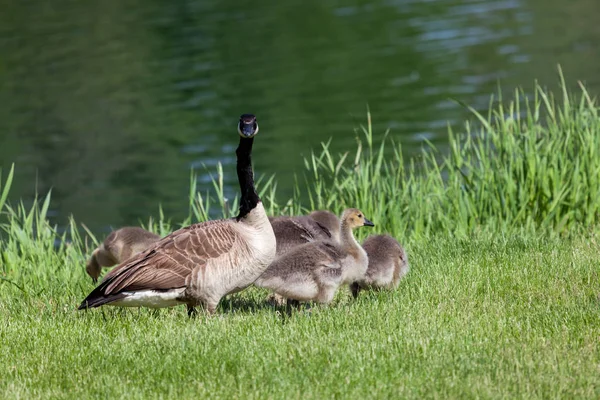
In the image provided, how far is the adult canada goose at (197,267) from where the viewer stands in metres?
7.26

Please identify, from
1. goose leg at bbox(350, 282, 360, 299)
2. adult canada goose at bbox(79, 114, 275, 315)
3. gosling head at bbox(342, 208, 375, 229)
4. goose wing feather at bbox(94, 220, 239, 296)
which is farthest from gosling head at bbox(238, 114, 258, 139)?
goose leg at bbox(350, 282, 360, 299)

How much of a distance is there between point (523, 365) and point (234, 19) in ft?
96.2

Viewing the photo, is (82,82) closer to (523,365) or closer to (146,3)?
(146,3)

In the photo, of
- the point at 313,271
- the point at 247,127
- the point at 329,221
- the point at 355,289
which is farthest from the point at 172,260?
the point at 329,221

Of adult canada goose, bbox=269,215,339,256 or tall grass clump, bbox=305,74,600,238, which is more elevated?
adult canada goose, bbox=269,215,339,256

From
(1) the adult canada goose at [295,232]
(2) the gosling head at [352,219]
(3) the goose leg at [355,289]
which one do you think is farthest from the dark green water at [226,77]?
(3) the goose leg at [355,289]

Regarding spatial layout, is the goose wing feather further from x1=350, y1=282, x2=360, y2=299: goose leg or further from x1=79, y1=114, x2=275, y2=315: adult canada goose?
x1=350, y1=282, x2=360, y2=299: goose leg

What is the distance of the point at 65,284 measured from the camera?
945cm

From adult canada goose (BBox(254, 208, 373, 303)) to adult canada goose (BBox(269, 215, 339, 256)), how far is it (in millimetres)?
899

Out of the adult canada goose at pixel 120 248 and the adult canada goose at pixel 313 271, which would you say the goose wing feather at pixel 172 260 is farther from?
the adult canada goose at pixel 120 248

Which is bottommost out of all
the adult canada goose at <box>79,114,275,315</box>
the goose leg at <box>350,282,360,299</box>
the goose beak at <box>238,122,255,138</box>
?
the goose leg at <box>350,282,360,299</box>

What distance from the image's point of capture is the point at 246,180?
785 centimetres

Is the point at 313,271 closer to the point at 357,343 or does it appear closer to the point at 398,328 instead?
the point at 398,328

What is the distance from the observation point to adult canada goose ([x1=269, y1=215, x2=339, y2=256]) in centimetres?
887
